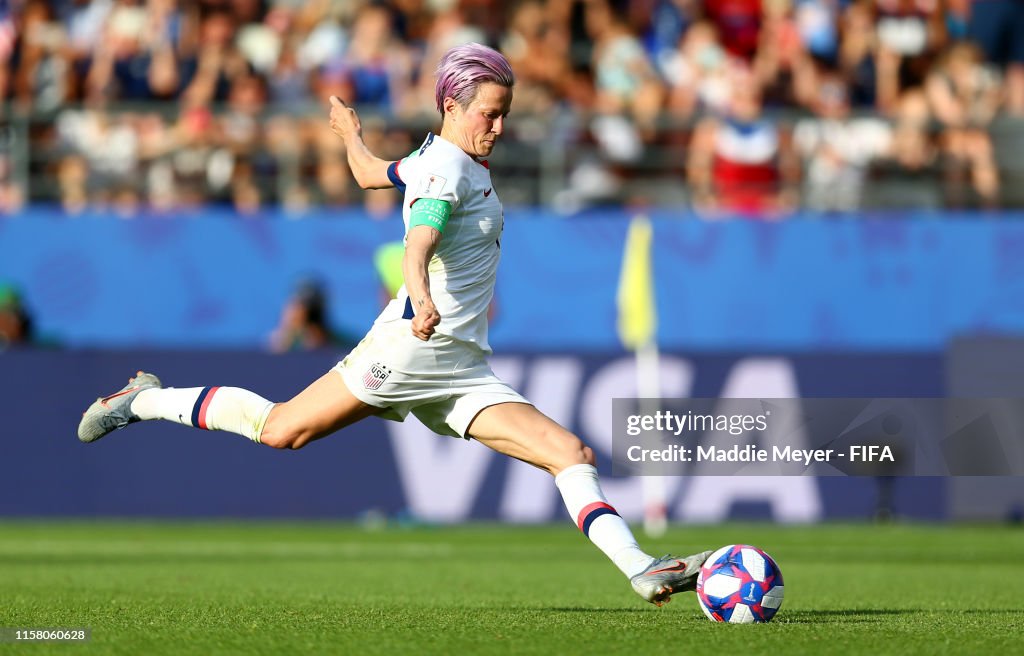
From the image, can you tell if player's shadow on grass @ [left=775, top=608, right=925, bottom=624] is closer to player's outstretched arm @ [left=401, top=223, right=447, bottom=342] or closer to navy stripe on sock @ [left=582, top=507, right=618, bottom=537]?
navy stripe on sock @ [left=582, top=507, right=618, bottom=537]

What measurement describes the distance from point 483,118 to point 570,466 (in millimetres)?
1473

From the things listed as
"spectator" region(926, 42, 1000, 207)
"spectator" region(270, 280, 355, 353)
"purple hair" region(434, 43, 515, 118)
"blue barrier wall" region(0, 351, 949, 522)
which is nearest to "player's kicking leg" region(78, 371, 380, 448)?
"purple hair" region(434, 43, 515, 118)

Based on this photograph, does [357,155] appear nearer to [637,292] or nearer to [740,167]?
[637,292]

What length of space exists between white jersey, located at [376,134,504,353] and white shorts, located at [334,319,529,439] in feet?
0.23

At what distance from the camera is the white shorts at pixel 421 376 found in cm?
720

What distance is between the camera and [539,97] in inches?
715

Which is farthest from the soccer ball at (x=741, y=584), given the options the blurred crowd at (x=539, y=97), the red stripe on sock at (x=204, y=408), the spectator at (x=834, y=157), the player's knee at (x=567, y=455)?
the spectator at (x=834, y=157)

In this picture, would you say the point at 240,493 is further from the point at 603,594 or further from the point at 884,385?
the point at 603,594

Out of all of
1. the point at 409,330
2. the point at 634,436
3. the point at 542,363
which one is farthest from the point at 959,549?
the point at 409,330

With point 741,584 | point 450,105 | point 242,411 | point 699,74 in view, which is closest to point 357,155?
point 450,105

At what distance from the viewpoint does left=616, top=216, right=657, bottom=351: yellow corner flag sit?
1648cm

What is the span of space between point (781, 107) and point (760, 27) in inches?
57.6

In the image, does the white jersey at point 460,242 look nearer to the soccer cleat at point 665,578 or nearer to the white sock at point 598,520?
the white sock at point 598,520

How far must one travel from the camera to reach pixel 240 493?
16.4m
